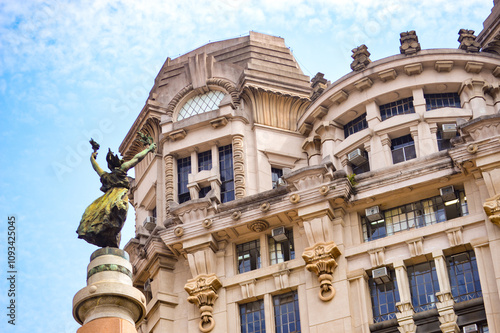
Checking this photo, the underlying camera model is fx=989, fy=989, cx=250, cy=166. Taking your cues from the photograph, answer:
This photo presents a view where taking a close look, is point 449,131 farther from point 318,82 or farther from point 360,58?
point 318,82

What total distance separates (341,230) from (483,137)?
660 cm

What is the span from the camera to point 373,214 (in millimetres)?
39062

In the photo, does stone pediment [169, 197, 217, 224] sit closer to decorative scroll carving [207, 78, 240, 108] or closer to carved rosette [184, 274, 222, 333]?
carved rosette [184, 274, 222, 333]

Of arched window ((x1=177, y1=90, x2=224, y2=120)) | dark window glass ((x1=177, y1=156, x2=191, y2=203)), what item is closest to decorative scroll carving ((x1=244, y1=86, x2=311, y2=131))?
arched window ((x1=177, y1=90, x2=224, y2=120))

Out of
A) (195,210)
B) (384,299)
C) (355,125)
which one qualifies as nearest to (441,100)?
(355,125)

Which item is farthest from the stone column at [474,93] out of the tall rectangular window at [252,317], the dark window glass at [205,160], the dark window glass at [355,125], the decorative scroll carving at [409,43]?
the tall rectangular window at [252,317]

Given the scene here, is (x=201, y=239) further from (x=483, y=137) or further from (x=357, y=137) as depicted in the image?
(x=483, y=137)

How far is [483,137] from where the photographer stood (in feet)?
125

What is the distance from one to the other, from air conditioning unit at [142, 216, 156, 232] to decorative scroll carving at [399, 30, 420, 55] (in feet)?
46.6

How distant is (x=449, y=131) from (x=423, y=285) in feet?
26.8

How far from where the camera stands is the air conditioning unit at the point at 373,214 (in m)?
39.1

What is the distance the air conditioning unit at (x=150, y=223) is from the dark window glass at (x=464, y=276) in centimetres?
1583

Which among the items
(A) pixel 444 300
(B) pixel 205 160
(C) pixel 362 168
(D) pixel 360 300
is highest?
(B) pixel 205 160

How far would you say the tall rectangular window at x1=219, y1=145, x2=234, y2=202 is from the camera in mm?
45562
